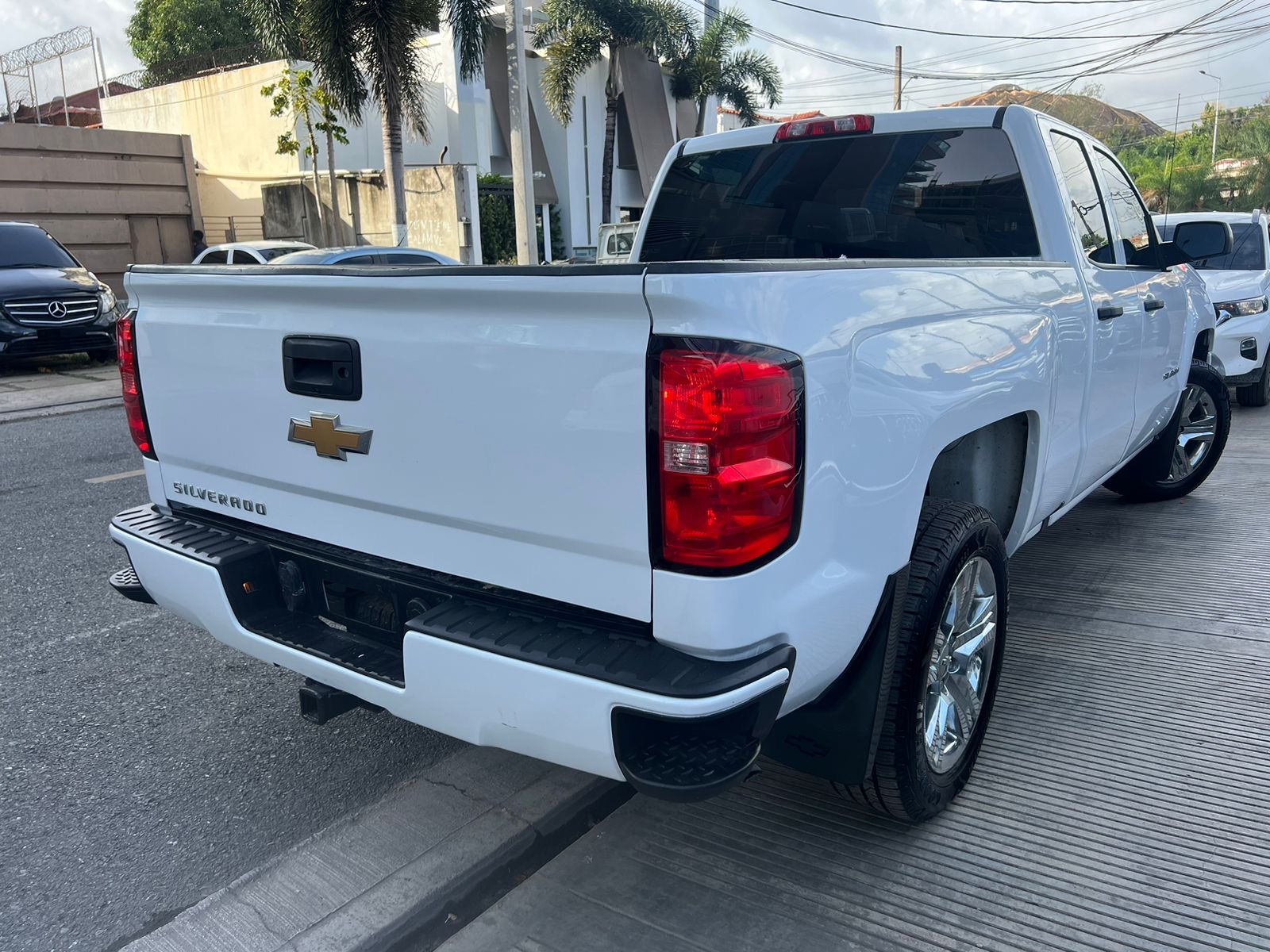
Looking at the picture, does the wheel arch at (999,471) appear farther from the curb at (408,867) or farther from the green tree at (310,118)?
the green tree at (310,118)

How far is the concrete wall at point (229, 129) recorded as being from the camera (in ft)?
92.7

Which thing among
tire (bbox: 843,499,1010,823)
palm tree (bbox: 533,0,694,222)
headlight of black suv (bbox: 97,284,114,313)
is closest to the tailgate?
tire (bbox: 843,499,1010,823)

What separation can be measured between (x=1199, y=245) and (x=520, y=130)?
15.0 metres

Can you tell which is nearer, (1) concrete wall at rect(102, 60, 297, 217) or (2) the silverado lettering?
(2) the silverado lettering

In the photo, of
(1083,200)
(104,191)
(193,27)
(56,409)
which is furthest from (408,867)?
(193,27)

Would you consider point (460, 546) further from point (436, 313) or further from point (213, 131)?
point (213, 131)

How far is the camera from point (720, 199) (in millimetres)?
4254

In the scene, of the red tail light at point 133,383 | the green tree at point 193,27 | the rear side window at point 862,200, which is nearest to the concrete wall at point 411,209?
the rear side window at point 862,200

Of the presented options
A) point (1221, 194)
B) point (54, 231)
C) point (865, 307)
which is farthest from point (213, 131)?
point (1221, 194)

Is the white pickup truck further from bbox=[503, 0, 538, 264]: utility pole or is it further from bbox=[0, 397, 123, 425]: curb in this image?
bbox=[503, 0, 538, 264]: utility pole

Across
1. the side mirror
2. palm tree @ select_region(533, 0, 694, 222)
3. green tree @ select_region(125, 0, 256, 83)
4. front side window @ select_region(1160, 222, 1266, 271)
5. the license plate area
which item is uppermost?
green tree @ select_region(125, 0, 256, 83)

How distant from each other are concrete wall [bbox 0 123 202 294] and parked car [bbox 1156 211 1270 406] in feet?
72.8

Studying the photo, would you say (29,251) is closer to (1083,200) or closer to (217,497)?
(217,497)

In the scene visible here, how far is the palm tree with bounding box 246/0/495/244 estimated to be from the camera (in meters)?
18.6
